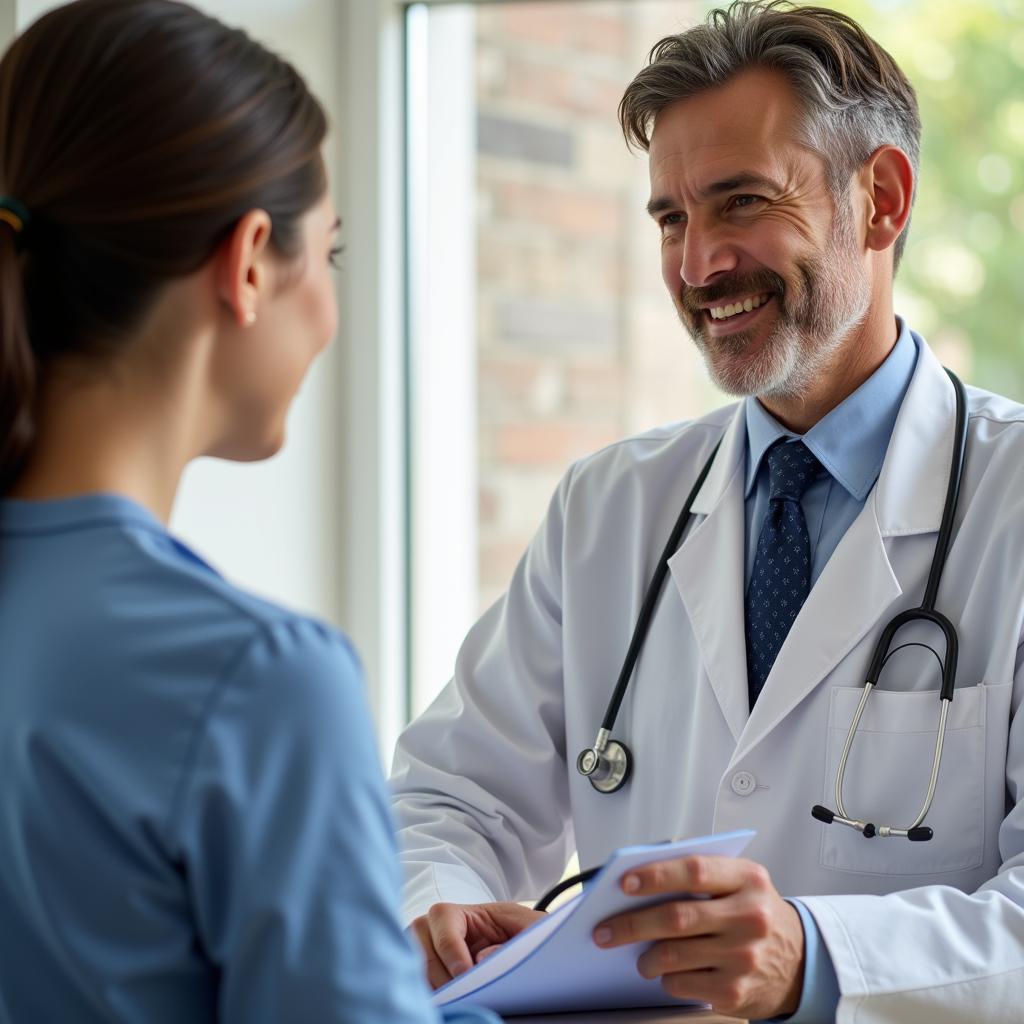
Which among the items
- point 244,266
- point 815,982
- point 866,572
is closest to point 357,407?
point 866,572

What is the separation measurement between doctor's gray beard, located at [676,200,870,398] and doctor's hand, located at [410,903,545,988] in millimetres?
718

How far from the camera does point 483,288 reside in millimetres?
2670

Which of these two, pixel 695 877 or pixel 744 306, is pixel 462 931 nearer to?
pixel 695 877

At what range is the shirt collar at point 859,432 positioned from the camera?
160 cm

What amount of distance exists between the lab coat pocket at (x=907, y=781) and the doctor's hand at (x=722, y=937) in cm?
24

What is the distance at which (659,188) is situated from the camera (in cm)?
174

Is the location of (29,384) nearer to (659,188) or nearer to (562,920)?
(562,920)

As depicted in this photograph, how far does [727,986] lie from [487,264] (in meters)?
1.81

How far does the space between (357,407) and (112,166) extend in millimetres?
1754

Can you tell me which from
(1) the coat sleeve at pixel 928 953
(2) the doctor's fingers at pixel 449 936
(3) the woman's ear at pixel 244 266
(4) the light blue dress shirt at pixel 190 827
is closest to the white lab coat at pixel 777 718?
(1) the coat sleeve at pixel 928 953

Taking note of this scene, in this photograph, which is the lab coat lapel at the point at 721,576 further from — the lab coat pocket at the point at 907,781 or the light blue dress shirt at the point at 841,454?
the lab coat pocket at the point at 907,781

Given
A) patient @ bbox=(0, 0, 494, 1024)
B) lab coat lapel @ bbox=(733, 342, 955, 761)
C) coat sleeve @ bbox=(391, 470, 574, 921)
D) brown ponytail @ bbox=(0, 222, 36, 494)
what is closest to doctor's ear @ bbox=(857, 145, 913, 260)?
lab coat lapel @ bbox=(733, 342, 955, 761)

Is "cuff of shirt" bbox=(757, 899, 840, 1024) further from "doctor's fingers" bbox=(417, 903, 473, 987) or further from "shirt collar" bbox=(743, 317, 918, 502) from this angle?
"shirt collar" bbox=(743, 317, 918, 502)

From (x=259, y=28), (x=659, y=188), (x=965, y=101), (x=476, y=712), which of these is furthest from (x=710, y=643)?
(x=259, y=28)
